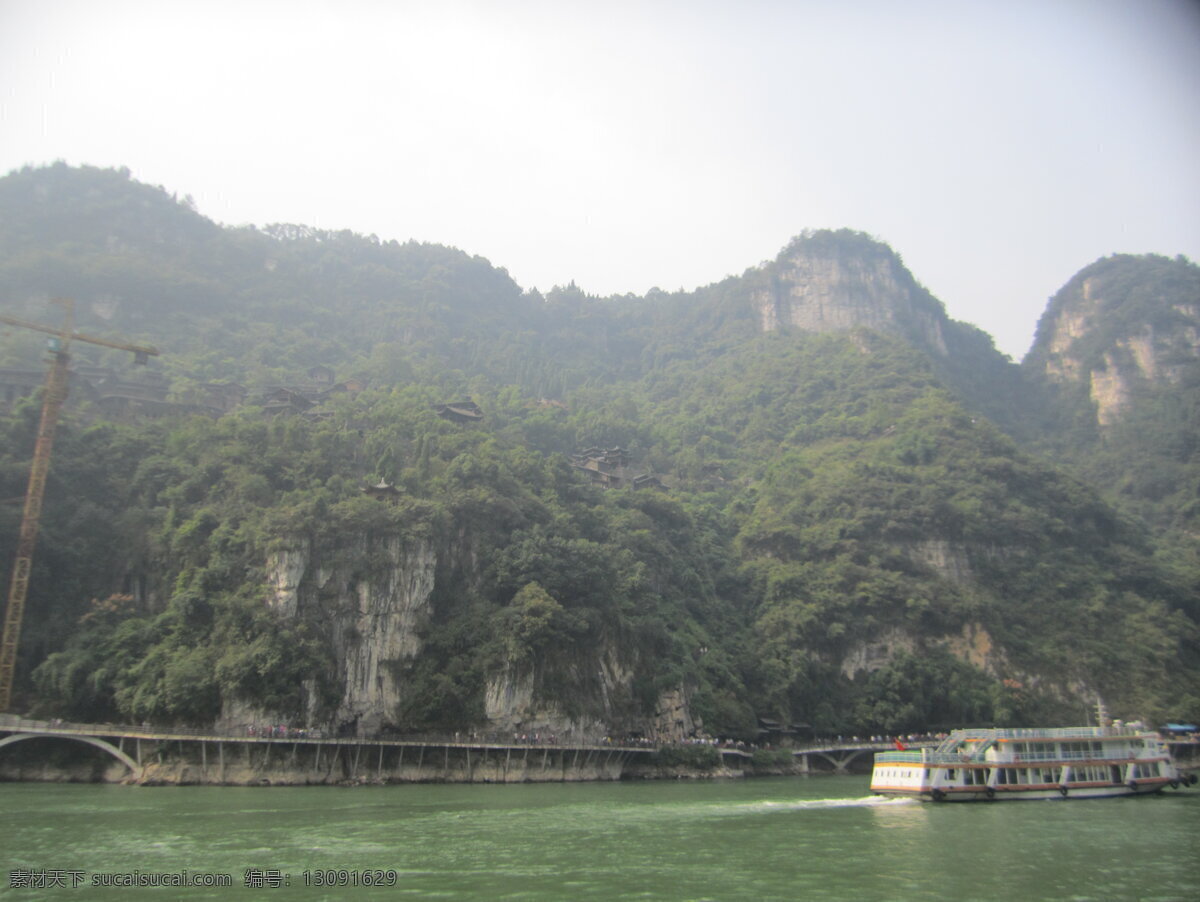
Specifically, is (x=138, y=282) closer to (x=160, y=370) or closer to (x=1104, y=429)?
(x=160, y=370)

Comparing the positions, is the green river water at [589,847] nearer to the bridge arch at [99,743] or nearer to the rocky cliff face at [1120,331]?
the bridge arch at [99,743]

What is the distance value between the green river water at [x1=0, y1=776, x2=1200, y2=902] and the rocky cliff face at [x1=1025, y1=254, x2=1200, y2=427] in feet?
410

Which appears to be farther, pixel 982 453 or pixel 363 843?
pixel 982 453

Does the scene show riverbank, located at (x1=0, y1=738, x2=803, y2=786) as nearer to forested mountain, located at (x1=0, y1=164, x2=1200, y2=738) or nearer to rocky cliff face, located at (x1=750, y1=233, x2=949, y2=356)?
forested mountain, located at (x1=0, y1=164, x2=1200, y2=738)

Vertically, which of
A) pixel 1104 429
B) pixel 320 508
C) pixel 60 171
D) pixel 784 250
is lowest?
pixel 320 508

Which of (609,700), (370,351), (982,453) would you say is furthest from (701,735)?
(370,351)

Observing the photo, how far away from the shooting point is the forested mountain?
169 feet

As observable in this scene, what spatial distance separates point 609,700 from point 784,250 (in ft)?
407

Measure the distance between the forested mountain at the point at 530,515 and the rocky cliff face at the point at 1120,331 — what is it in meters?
0.80

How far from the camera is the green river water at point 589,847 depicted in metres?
20.1

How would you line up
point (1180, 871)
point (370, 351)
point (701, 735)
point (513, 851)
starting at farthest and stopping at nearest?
point (370, 351) → point (701, 735) → point (513, 851) → point (1180, 871)

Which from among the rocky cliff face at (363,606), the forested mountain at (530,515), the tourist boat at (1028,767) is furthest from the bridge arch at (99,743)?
the tourist boat at (1028,767)

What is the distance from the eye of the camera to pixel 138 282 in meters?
104

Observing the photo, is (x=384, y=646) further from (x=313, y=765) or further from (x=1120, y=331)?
(x=1120, y=331)
